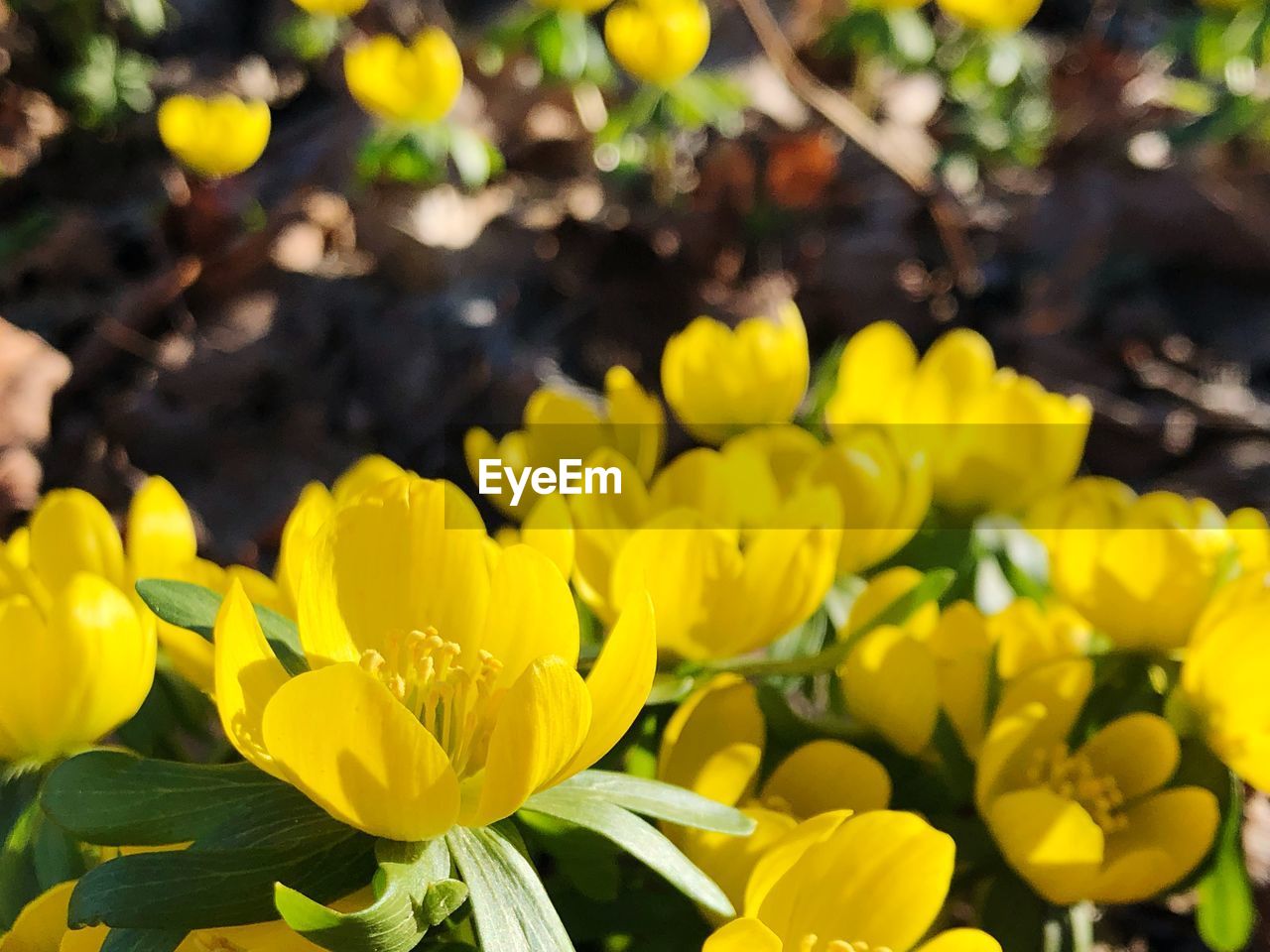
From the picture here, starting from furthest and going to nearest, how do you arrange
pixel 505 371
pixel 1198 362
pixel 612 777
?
pixel 1198 362 → pixel 505 371 → pixel 612 777

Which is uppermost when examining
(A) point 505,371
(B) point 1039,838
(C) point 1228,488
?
(B) point 1039,838

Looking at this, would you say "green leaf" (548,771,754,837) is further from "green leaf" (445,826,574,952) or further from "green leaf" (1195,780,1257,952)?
"green leaf" (1195,780,1257,952)

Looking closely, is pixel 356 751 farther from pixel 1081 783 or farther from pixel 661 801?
pixel 1081 783

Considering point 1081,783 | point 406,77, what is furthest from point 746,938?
point 406,77

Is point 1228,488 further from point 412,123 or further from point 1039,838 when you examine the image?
point 412,123

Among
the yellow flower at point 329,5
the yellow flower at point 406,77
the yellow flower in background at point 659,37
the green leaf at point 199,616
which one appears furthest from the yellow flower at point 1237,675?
the yellow flower at point 329,5

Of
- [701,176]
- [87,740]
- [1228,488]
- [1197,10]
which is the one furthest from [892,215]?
[87,740]
